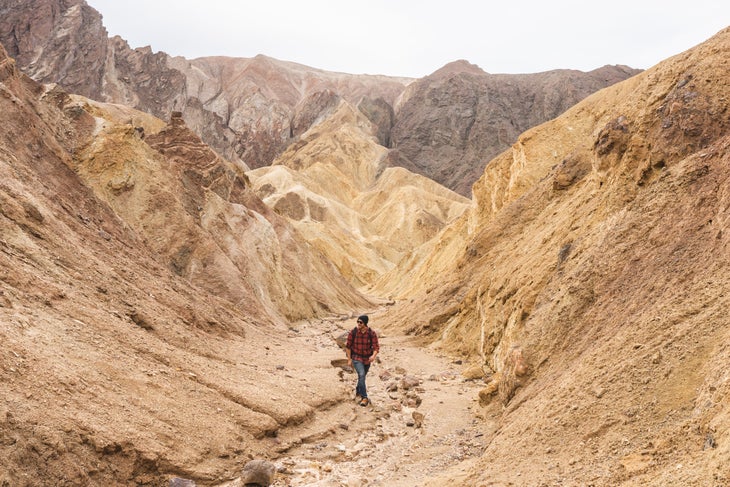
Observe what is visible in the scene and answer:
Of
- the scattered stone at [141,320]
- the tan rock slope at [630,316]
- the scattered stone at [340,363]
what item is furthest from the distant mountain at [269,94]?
the tan rock slope at [630,316]

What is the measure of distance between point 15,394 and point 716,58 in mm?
10938

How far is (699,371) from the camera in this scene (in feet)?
15.9

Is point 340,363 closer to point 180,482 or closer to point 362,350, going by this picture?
point 362,350

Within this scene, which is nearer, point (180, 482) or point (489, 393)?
point (180, 482)

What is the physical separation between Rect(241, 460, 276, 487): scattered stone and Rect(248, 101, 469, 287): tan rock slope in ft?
157

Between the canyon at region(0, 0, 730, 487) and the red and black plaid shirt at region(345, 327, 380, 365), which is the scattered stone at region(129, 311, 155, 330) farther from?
the red and black plaid shirt at region(345, 327, 380, 365)

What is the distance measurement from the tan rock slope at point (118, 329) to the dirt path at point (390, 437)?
16.2 inches

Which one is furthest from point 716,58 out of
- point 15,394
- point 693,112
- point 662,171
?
point 15,394

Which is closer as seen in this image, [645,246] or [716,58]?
[645,246]

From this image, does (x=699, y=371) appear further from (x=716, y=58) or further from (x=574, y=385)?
(x=716, y=58)

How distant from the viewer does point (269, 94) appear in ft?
470

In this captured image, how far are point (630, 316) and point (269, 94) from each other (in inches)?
5703

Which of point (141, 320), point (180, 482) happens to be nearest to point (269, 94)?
point (141, 320)

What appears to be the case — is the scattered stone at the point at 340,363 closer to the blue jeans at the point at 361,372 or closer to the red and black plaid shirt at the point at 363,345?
the blue jeans at the point at 361,372
